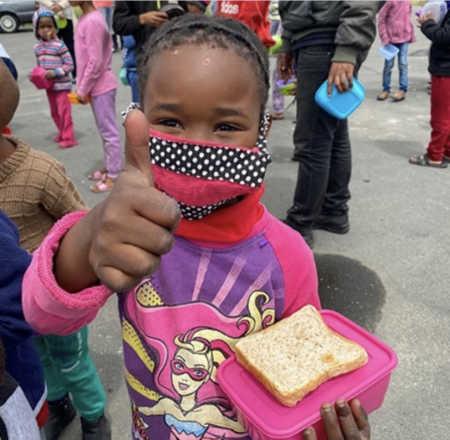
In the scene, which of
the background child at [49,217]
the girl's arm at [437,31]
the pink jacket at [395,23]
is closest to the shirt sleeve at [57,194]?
the background child at [49,217]

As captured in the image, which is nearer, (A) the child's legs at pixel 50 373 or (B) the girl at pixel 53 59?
(A) the child's legs at pixel 50 373

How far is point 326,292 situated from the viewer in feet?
8.70

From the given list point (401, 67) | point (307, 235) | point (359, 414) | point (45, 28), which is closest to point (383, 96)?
point (401, 67)

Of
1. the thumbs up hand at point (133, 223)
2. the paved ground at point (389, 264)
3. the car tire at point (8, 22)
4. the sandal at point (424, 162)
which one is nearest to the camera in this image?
the thumbs up hand at point (133, 223)

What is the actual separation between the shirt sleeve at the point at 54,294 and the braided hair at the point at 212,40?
1.68 ft

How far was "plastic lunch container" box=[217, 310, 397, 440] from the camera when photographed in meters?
0.90

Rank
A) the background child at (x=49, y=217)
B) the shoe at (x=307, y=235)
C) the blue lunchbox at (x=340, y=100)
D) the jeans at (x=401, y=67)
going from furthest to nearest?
the jeans at (x=401, y=67)
the shoe at (x=307, y=235)
the blue lunchbox at (x=340, y=100)
the background child at (x=49, y=217)

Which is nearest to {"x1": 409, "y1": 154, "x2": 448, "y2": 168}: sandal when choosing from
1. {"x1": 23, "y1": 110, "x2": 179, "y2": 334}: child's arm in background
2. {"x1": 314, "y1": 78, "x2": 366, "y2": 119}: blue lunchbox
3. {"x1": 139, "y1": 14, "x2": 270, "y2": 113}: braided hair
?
{"x1": 314, "y1": 78, "x2": 366, "y2": 119}: blue lunchbox

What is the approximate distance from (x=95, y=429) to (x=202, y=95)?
1516 millimetres

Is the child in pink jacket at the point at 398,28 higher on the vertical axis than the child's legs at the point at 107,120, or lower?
higher

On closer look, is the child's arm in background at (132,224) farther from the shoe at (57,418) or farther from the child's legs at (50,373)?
the shoe at (57,418)

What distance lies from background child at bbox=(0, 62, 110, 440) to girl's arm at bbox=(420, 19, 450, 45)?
3.67m

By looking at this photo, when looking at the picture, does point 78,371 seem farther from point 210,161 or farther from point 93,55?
point 93,55

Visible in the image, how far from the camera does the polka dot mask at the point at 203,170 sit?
3.15ft
